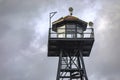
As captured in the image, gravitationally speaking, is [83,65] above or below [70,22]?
below

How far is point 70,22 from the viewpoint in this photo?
273 ft

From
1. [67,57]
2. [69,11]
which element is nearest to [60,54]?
[67,57]

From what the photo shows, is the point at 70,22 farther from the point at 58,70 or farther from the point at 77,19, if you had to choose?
the point at 58,70

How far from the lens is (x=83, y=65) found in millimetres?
83375

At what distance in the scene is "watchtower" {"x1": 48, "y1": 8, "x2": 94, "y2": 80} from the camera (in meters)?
81.8

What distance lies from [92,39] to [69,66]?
5.58 meters

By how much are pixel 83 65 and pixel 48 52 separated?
5.55 metres

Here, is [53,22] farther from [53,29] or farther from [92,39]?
[92,39]

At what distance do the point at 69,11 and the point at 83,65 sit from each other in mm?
8388

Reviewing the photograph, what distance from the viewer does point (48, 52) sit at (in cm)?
8406

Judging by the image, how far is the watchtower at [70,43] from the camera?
268 feet

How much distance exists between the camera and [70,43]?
8212 cm

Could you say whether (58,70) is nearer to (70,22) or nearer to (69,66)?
(69,66)

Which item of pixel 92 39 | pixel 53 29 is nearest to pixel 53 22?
pixel 53 29
